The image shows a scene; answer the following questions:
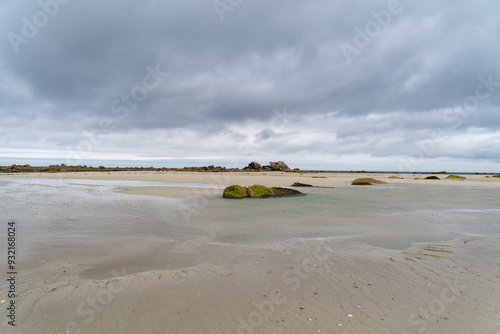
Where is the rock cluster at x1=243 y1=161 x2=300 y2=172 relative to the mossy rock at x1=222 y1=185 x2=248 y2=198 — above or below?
above

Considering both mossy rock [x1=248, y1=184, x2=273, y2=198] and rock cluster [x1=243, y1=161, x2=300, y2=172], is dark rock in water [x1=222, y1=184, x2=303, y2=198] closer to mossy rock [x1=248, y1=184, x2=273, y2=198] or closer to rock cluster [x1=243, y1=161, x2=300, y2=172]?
mossy rock [x1=248, y1=184, x2=273, y2=198]

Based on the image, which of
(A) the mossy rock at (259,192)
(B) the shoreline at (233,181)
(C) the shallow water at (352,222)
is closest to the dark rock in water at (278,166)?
(B) the shoreline at (233,181)

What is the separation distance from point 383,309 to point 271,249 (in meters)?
2.94

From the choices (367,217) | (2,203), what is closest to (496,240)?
(367,217)

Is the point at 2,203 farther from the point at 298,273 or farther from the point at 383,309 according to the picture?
the point at 383,309

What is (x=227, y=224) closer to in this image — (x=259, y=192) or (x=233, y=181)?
(x=259, y=192)

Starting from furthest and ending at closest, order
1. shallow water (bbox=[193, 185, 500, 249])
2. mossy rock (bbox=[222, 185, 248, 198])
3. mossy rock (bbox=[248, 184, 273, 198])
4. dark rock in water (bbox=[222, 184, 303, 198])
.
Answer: mossy rock (bbox=[248, 184, 273, 198]), dark rock in water (bbox=[222, 184, 303, 198]), mossy rock (bbox=[222, 185, 248, 198]), shallow water (bbox=[193, 185, 500, 249])

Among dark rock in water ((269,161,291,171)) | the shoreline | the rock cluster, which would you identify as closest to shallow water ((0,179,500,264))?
the shoreline

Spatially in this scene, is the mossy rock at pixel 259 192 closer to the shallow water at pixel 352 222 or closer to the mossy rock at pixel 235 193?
the mossy rock at pixel 235 193

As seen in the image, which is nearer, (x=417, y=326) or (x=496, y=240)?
(x=417, y=326)

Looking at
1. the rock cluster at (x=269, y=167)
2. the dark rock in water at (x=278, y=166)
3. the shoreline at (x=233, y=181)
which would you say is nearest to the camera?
the shoreline at (x=233, y=181)

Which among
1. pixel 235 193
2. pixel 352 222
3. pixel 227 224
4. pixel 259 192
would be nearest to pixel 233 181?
pixel 259 192

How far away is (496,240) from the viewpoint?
7.02 meters

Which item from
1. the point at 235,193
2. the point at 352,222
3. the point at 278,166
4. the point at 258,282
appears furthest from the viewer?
the point at 278,166
